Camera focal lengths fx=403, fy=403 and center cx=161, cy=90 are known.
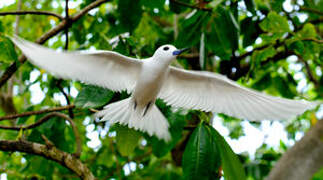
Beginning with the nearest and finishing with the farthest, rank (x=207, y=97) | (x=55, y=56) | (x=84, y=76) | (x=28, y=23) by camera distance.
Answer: (x=55, y=56) → (x=84, y=76) → (x=207, y=97) → (x=28, y=23)

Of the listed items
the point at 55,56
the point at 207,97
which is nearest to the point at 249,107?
the point at 207,97

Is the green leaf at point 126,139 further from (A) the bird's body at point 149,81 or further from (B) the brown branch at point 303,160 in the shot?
(B) the brown branch at point 303,160

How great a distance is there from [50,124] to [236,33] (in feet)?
6.54

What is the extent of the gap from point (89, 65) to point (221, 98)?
120cm

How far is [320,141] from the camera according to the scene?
3.13 metres

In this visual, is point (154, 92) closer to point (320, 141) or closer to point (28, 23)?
point (320, 141)

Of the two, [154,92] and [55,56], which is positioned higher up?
[55,56]

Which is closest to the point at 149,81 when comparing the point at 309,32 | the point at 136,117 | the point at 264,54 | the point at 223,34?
the point at 136,117

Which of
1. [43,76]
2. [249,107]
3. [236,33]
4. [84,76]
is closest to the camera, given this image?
[84,76]

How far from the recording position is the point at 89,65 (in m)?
3.00

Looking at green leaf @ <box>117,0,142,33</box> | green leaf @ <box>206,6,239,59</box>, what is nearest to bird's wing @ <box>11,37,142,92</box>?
green leaf @ <box>117,0,142,33</box>

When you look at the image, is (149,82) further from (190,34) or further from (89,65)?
(190,34)

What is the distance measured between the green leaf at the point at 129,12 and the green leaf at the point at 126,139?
1.10 meters

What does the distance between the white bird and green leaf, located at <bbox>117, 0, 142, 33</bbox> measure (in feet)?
2.33
